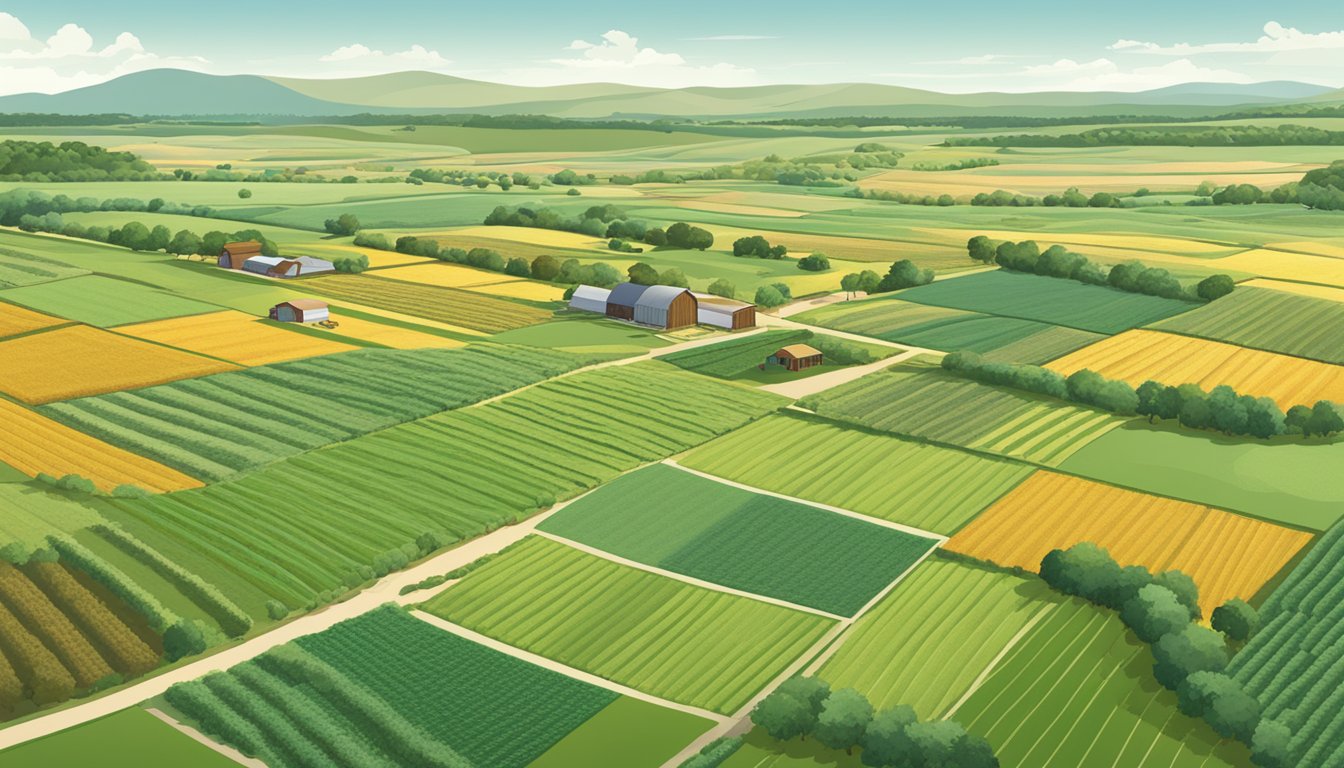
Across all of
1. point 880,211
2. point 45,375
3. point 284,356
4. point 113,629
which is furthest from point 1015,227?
point 113,629

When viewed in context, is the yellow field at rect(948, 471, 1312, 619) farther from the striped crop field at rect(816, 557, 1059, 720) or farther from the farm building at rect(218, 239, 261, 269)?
the farm building at rect(218, 239, 261, 269)

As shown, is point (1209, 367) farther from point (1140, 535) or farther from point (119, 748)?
point (119, 748)

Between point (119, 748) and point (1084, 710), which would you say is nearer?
point (119, 748)

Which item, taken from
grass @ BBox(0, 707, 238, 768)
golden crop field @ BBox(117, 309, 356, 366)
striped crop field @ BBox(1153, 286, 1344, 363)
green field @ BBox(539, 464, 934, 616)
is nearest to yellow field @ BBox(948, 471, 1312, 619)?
green field @ BBox(539, 464, 934, 616)

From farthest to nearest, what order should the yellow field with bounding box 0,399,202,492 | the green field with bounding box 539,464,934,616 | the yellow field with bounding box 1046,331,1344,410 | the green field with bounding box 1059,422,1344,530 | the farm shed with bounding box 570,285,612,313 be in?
the farm shed with bounding box 570,285,612,313 → the yellow field with bounding box 1046,331,1344,410 → the yellow field with bounding box 0,399,202,492 → the green field with bounding box 1059,422,1344,530 → the green field with bounding box 539,464,934,616

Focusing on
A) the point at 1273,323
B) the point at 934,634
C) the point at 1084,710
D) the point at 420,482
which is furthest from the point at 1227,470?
the point at 420,482

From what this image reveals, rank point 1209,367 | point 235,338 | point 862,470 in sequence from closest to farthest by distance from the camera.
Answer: point 862,470 → point 1209,367 → point 235,338

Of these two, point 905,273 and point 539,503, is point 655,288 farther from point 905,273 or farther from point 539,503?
point 539,503
